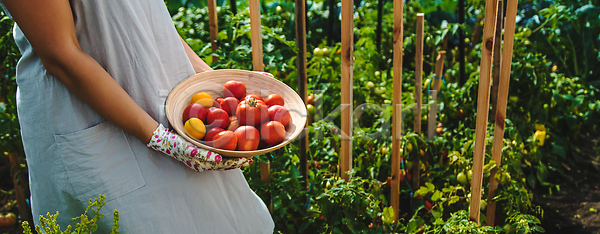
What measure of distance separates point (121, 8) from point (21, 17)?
0.75 feet

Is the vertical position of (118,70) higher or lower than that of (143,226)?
higher

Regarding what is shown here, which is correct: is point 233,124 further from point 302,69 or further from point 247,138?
point 302,69

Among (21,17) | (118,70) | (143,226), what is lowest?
(143,226)

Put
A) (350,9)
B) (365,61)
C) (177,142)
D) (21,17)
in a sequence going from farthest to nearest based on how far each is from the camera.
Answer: (365,61), (350,9), (177,142), (21,17)

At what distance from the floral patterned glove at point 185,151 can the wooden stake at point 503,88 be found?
3.32 ft

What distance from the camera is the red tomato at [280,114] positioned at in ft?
3.85

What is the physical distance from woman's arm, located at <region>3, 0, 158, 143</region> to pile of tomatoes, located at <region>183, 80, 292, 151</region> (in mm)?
125

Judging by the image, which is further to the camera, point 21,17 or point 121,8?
point 121,8

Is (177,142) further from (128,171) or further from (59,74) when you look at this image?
(59,74)

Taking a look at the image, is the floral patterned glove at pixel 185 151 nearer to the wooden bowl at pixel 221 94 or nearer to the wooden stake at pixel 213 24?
the wooden bowl at pixel 221 94

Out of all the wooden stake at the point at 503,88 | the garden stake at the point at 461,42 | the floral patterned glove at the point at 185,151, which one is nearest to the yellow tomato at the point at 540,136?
the garden stake at the point at 461,42

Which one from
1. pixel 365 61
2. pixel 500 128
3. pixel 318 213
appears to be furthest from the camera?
pixel 365 61

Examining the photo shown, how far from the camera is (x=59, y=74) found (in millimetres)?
968

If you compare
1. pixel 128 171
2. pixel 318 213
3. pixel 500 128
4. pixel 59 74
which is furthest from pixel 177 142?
pixel 500 128
